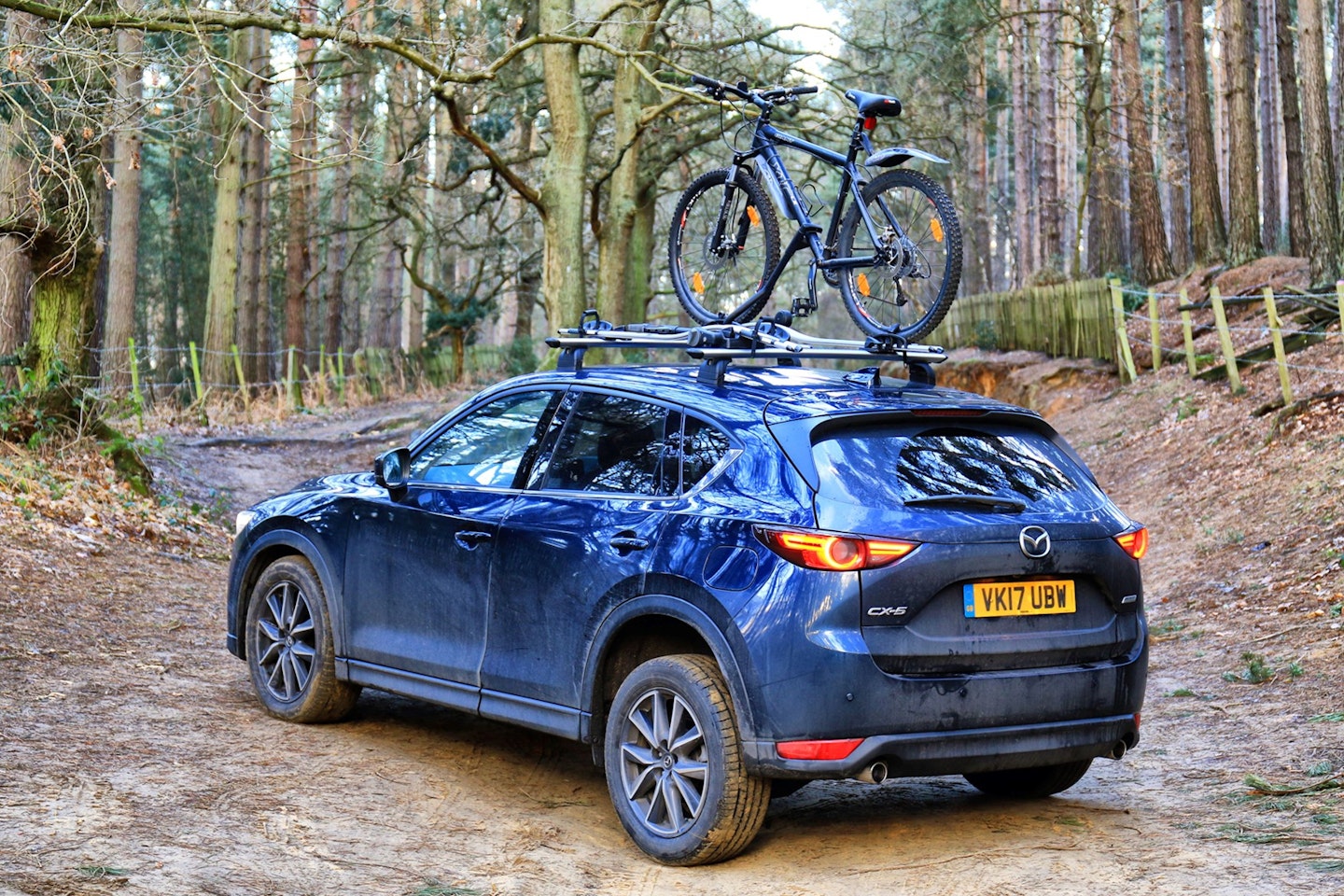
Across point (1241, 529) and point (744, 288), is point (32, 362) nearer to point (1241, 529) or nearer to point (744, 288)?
point (744, 288)

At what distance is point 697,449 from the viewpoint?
17.9 feet

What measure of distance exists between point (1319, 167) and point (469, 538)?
680 inches

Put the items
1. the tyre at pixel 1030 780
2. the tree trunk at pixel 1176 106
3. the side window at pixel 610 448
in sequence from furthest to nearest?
the tree trunk at pixel 1176 106
the tyre at pixel 1030 780
the side window at pixel 610 448

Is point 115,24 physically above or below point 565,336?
above

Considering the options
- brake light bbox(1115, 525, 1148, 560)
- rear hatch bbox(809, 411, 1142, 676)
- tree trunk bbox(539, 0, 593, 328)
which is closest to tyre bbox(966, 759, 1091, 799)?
rear hatch bbox(809, 411, 1142, 676)

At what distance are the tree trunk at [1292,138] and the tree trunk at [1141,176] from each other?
87.2 inches

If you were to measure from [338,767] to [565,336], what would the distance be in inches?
84.7

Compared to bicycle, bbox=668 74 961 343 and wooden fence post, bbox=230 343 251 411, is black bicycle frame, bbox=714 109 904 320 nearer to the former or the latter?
bicycle, bbox=668 74 961 343

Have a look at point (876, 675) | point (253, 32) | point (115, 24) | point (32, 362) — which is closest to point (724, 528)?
point (876, 675)

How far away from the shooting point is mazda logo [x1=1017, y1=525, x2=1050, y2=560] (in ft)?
16.6

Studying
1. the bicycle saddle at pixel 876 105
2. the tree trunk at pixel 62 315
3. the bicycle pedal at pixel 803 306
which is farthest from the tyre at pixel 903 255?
the tree trunk at pixel 62 315

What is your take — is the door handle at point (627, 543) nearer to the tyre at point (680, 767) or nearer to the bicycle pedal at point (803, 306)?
the tyre at point (680, 767)

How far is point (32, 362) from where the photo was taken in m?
13.2

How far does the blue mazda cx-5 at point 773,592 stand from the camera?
4.83 m
